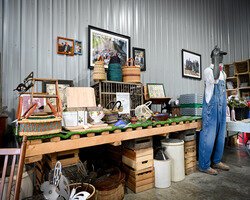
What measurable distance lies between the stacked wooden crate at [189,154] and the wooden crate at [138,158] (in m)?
0.77

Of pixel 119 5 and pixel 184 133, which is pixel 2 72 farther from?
pixel 184 133

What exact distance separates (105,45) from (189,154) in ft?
7.73

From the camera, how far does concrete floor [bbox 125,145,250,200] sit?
208 centimetres

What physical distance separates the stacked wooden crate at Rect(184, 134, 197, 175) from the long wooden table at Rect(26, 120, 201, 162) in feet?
1.10

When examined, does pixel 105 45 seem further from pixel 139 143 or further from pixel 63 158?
pixel 63 158

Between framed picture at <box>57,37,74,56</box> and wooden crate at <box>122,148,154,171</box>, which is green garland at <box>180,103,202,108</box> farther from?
framed picture at <box>57,37,74,56</box>

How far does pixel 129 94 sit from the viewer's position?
282 cm

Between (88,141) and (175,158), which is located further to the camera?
(175,158)

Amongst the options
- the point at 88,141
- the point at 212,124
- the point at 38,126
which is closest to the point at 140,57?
the point at 212,124

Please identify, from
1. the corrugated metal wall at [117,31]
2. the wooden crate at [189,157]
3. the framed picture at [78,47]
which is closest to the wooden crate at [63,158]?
the corrugated metal wall at [117,31]

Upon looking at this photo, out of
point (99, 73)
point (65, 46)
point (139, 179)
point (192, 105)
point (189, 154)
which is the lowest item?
point (139, 179)

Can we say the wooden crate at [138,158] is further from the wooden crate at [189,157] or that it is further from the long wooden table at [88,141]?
the wooden crate at [189,157]

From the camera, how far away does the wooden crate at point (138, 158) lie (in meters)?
2.21

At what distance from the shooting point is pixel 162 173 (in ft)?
7.57
